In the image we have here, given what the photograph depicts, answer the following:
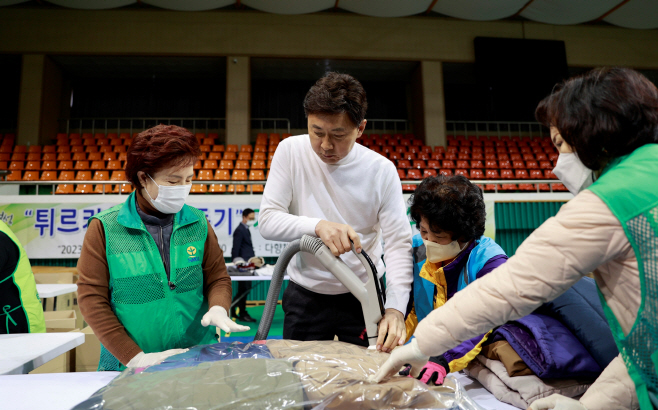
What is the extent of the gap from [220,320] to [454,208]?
2.61 feet

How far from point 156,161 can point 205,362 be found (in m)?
0.66

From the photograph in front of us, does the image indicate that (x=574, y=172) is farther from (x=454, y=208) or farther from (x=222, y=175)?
(x=222, y=175)

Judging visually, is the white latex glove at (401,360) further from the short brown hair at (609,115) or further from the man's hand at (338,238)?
the short brown hair at (609,115)

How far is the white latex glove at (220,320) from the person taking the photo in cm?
113

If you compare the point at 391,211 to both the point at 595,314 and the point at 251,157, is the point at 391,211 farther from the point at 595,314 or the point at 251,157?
the point at 251,157

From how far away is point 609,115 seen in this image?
0.66 metres

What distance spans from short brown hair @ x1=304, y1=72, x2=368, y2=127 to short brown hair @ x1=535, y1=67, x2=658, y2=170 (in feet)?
1.94

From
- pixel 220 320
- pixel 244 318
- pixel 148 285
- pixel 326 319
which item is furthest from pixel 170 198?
pixel 244 318

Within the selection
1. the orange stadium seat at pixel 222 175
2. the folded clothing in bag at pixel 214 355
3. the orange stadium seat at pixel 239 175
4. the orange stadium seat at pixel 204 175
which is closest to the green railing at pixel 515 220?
the orange stadium seat at pixel 239 175

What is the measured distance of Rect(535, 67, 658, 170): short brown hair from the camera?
66cm

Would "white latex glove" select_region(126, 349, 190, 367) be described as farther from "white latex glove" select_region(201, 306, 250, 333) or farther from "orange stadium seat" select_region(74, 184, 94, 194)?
"orange stadium seat" select_region(74, 184, 94, 194)

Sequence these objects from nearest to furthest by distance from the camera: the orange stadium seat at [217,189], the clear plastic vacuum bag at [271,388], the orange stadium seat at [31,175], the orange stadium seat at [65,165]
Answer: the clear plastic vacuum bag at [271,388]
the orange stadium seat at [217,189]
the orange stadium seat at [31,175]
the orange stadium seat at [65,165]

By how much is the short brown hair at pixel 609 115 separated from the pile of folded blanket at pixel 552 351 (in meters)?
0.48

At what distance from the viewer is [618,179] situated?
2.06 feet
